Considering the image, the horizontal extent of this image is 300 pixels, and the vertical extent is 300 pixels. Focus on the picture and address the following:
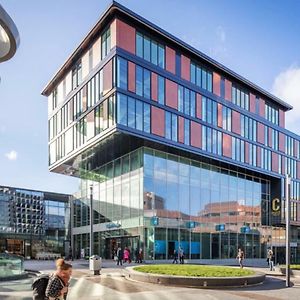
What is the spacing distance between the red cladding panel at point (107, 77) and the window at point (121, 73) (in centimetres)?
95

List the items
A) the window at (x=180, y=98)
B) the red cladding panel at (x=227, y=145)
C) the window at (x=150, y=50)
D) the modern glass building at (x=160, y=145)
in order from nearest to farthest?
the modern glass building at (x=160, y=145)
the window at (x=150, y=50)
the window at (x=180, y=98)
the red cladding panel at (x=227, y=145)

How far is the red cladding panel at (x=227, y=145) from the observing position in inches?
1851

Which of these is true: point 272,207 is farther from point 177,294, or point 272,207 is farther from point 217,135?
point 177,294

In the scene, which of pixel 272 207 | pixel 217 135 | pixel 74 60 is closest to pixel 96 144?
pixel 74 60

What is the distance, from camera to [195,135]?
43.2 meters

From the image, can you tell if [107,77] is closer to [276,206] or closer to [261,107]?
[261,107]

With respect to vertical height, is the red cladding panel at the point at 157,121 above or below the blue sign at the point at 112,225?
above

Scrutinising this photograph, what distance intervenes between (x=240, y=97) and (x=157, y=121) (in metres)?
15.8

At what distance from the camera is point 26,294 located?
51.0 ft

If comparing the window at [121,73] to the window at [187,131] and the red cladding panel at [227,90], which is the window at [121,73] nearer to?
the window at [187,131]

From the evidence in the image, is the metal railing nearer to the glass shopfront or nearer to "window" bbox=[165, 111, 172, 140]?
the glass shopfront

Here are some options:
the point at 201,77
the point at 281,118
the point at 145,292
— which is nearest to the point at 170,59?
the point at 201,77

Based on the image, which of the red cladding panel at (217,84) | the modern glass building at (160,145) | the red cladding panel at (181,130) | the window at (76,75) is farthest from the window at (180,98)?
the window at (76,75)

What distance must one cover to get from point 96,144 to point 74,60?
1039cm
